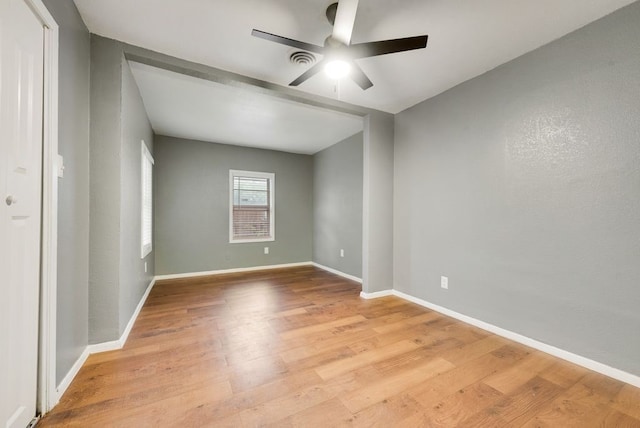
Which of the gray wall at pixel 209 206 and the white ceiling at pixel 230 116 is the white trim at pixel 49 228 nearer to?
the white ceiling at pixel 230 116

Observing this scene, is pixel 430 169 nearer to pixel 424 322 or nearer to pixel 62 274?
pixel 424 322

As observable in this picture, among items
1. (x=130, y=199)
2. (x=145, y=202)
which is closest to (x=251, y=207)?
(x=145, y=202)

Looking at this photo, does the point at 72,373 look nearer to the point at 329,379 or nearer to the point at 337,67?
the point at 329,379

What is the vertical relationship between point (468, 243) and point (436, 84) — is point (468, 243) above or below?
below

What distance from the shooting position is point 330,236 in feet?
16.6

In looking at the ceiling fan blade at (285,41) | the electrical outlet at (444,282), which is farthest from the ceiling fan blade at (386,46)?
the electrical outlet at (444,282)

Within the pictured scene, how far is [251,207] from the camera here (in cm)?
521

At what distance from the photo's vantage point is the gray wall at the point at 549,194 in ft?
5.65

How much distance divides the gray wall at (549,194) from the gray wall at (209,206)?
314cm

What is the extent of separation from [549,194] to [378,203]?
1730mm

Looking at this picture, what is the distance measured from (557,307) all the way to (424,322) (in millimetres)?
1081

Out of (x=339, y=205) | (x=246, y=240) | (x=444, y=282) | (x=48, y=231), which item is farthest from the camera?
(x=246, y=240)

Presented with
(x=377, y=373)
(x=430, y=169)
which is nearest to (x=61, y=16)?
(x=377, y=373)

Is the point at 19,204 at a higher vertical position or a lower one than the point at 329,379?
higher
